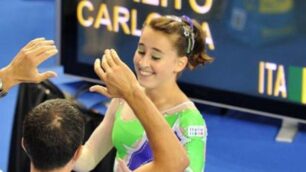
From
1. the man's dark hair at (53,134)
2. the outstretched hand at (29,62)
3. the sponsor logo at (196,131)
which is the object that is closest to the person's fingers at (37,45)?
the outstretched hand at (29,62)

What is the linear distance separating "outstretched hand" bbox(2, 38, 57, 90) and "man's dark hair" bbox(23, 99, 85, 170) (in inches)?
12.7

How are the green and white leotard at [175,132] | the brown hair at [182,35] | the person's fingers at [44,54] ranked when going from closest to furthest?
the person's fingers at [44,54], the green and white leotard at [175,132], the brown hair at [182,35]

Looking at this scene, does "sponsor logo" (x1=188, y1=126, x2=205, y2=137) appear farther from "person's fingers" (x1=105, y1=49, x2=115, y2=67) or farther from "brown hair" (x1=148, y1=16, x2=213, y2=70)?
"person's fingers" (x1=105, y1=49, x2=115, y2=67)

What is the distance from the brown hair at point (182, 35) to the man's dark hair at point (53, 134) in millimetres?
606

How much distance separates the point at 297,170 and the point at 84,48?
4.54ft

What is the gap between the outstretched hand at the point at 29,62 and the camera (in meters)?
1.81

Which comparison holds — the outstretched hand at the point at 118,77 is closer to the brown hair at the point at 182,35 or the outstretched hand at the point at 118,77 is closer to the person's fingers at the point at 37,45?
the person's fingers at the point at 37,45

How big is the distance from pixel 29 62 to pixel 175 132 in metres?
0.48

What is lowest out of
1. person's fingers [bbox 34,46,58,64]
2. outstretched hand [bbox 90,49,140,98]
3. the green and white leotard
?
the green and white leotard

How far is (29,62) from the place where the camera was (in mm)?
1814

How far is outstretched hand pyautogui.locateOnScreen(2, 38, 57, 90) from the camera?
1.81m

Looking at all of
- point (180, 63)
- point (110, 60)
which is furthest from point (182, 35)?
point (110, 60)

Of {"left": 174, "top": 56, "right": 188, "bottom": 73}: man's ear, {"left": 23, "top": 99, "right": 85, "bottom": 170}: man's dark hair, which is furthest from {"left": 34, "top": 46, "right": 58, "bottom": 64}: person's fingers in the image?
{"left": 174, "top": 56, "right": 188, "bottom": 73}: man's ear

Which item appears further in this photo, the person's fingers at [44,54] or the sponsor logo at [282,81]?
the sponsor logo at [282,81]
